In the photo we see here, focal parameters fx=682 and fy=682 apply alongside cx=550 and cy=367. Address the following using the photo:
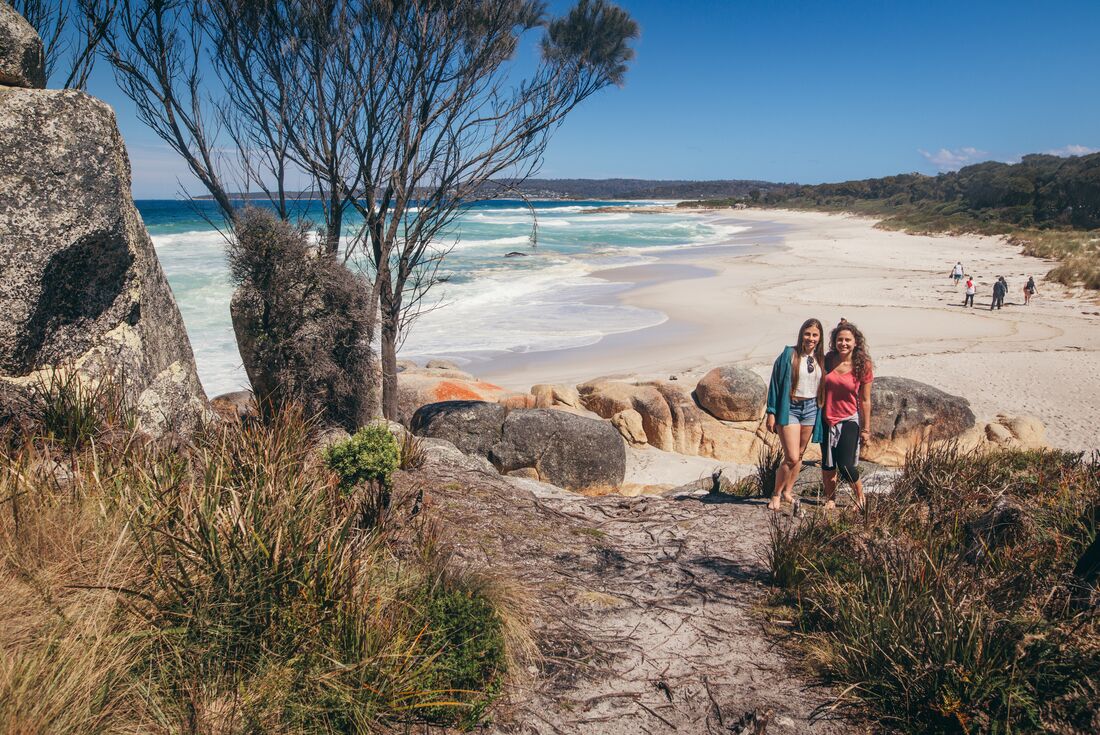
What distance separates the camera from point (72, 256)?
5.03 m

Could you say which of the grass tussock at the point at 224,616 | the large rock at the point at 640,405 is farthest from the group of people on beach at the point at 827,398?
the large rock at the point at 640,405

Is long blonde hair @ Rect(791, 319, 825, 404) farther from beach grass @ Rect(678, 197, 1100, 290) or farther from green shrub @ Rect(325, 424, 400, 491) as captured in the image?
beach grass @ Rect(678, 197, 1100, 290)

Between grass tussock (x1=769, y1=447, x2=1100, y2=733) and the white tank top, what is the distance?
100cm

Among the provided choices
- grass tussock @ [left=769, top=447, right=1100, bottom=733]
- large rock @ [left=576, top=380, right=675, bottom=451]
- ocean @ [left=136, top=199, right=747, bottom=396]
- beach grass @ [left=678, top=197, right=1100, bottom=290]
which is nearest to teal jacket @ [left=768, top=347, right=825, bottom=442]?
grass tussock @ [left=769, top=447, right=1100, bottom=733]

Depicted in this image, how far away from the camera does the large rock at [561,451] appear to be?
28.4ft

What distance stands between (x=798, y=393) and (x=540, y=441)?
3.89m

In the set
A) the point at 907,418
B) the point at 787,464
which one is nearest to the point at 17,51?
the point at 787,464

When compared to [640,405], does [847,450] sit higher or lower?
higher

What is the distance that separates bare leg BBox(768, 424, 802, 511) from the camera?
5.59 m

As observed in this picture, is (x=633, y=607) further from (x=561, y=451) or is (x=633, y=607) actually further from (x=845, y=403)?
(x=561, y=451)

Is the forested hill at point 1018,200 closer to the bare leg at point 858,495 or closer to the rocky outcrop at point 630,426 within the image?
the rocky outcrop at point 630,426

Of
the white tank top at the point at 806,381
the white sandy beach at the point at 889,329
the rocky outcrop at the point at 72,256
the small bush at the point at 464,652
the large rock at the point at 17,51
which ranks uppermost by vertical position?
the large rock at the point at 17,51

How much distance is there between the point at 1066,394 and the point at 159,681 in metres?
16.3

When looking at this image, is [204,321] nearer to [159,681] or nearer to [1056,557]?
[159,681]
